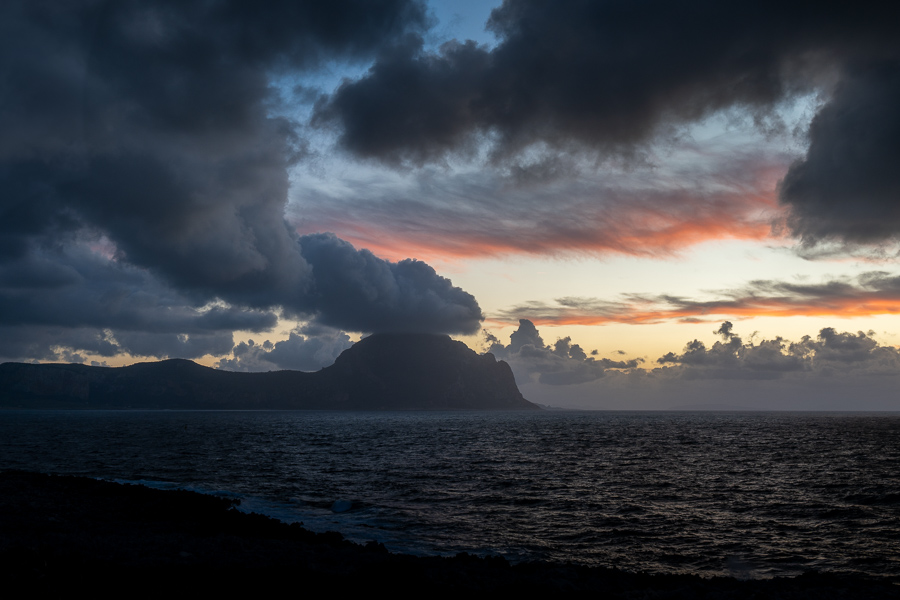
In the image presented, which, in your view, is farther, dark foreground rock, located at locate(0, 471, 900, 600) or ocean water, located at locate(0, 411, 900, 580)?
ocean water, located at locate(0, 411, 900, 580)

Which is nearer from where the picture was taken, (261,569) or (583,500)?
(261,569)

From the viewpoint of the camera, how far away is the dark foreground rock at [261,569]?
632 inches

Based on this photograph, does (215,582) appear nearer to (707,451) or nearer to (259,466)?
(259,466)

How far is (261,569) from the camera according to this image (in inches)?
704

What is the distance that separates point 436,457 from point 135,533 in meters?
49.9

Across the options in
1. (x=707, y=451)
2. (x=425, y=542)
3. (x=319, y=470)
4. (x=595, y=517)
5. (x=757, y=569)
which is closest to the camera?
(x=757, y=569)

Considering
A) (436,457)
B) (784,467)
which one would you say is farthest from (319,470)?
(784,467)

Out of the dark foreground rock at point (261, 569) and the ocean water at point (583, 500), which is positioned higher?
the dark foreground rock at point (261, 569)

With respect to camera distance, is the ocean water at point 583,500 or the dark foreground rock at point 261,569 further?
the ocean water at point 583,500

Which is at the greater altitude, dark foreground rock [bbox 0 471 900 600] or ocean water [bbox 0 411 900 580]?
dark foreground rock [bbox 0 471 900 600]

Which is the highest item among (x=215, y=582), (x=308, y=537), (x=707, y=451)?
(x=215, y=582)

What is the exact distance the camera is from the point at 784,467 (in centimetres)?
5956

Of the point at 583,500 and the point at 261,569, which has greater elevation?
the point at 261,569

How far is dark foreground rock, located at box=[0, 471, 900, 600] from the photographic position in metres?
16.1
